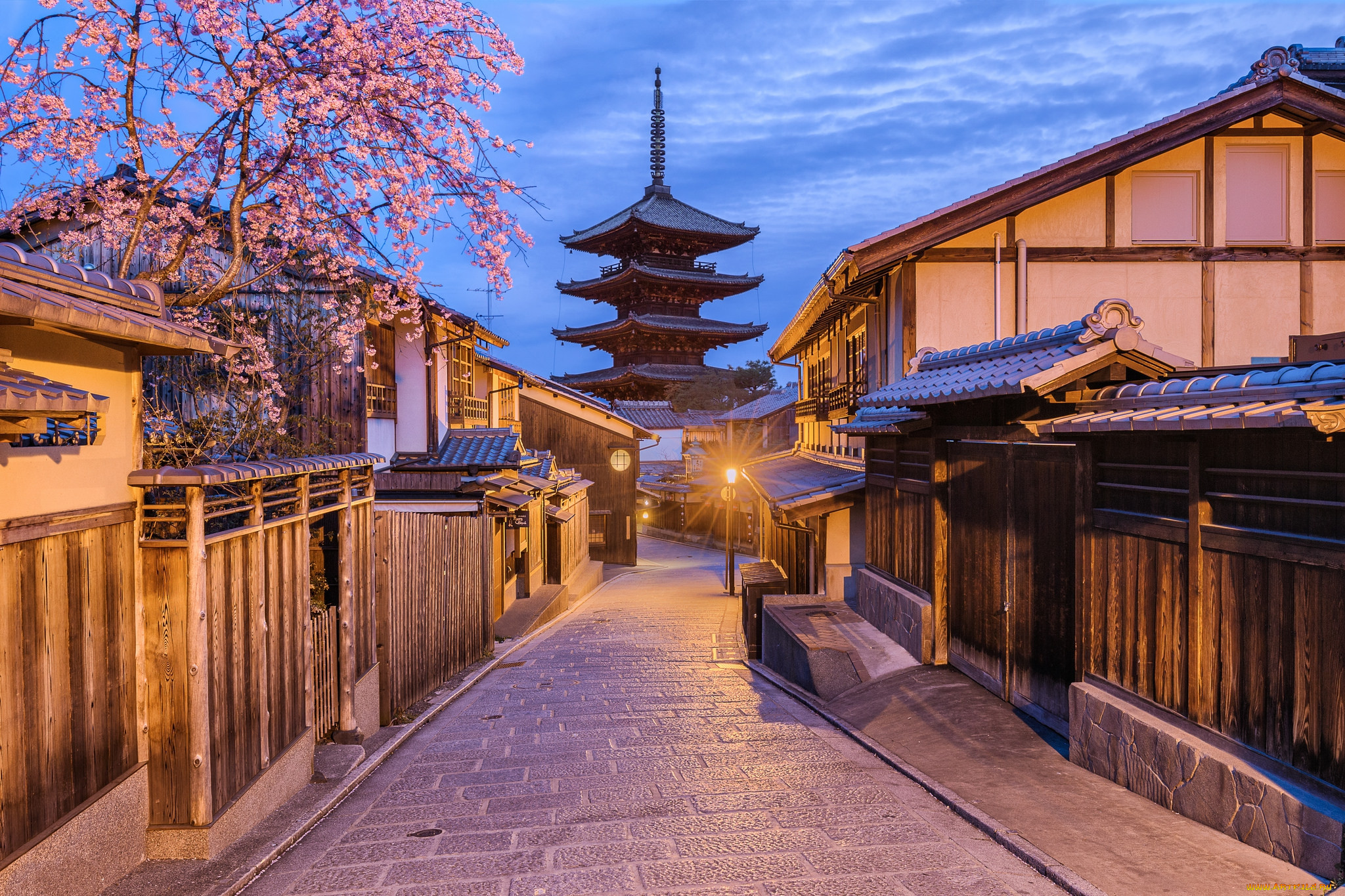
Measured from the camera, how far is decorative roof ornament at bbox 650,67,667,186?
52.0 metres

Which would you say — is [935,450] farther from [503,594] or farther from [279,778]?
[503,594]

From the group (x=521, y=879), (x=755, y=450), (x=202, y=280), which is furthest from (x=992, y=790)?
(x=755, y=450)

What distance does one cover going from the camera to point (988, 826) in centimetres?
518

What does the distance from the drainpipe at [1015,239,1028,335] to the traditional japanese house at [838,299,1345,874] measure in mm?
4246

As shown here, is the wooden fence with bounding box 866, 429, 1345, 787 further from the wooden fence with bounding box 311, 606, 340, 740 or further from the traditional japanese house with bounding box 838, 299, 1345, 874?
the wooden fence with bounding box 311, 606, 340, 740

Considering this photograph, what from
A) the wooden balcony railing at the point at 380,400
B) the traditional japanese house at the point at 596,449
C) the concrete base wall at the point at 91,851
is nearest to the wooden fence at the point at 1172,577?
the concrete base wall at the point at 91,851

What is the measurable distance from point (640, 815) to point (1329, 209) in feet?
45.0

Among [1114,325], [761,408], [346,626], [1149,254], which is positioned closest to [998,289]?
[1149,254]

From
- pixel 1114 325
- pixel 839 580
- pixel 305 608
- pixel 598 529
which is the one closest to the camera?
pixel 1114 325

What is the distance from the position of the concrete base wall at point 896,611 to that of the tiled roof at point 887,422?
2158 mm

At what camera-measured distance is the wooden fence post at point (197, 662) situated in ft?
16.3

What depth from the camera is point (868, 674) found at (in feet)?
32.2

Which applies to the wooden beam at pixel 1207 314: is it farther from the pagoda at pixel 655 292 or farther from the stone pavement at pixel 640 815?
the pagoda at pixel 655 292

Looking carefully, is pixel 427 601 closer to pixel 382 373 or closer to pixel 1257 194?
pixel 382 373
